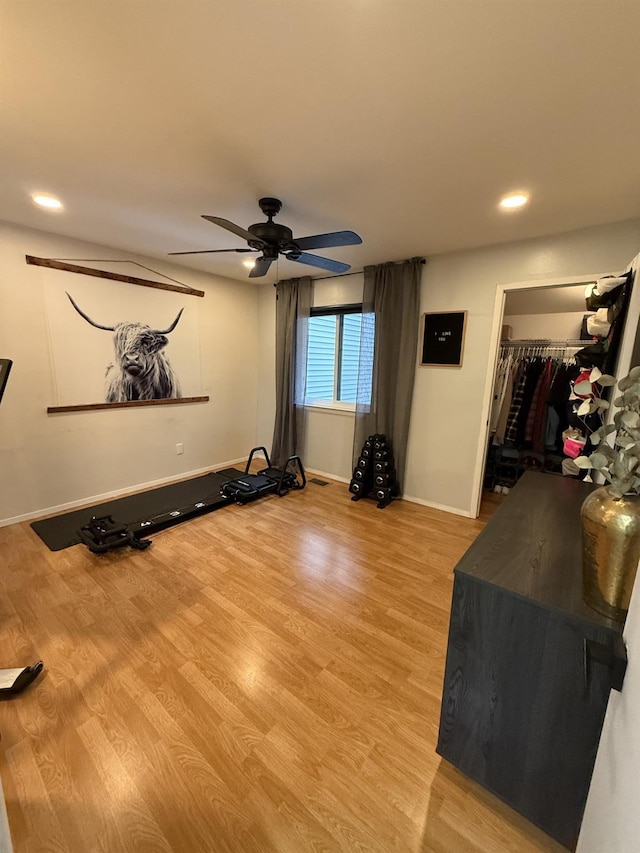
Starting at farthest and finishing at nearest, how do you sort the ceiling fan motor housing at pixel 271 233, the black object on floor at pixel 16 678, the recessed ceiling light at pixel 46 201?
the recessed ceiling light at pixel 46 201, the ceiling fan motor housing at pixel 271 233, the black object on floor at pixel 16 678

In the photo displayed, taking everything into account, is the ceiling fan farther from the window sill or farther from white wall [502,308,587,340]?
white wall [502,308,587,340]

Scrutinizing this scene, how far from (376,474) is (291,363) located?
1807 millimetres

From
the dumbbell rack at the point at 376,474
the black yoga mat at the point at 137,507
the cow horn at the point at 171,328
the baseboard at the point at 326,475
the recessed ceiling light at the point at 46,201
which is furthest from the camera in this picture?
the baseboard at the point at 326,475

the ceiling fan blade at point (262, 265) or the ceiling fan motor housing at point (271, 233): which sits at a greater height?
the ceiling fan motor housing at point (271, 233)

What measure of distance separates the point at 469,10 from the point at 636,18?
0.50 meters

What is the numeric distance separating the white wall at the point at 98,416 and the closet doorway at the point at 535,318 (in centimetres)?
322

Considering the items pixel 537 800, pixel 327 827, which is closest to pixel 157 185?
pixel 327 827

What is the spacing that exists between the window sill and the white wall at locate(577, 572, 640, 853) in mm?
3462

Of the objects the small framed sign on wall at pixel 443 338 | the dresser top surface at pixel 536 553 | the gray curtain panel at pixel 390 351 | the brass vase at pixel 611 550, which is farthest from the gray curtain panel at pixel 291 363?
the brass vase at pixel 611 550

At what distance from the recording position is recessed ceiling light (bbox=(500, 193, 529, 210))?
206 centimetres

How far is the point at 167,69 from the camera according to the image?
4.15 ft

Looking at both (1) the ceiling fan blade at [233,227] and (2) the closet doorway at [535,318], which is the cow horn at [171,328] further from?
(2) the closet doorway at [535,318]

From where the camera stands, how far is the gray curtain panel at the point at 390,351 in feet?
11.3

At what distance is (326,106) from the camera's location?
1405 millimetres
